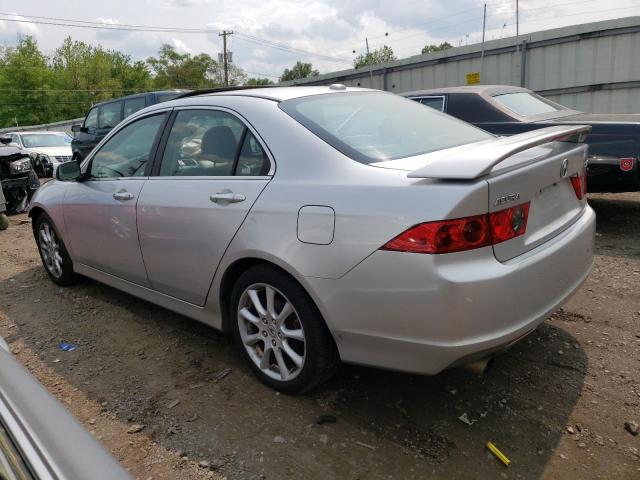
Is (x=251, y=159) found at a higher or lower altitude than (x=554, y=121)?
lower

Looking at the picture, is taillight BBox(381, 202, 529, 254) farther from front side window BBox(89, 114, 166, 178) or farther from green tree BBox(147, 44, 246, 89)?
green tree BBox(147, 44, 246, 89)

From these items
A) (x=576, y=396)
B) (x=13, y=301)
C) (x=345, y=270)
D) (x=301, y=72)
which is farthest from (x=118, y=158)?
(x=301, y=72)

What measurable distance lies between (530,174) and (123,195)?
2.60 m

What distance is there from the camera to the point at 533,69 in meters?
15.4

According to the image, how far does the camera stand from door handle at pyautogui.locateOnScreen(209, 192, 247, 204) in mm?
2744

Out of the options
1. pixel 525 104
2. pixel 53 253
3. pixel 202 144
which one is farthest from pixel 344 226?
pixel 525 104

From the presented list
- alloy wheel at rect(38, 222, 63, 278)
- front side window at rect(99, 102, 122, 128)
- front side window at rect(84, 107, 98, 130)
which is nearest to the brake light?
alloy wheel at rect(38, 222, 63, 278)

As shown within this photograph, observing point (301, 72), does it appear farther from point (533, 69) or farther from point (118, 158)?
point (118, 158)

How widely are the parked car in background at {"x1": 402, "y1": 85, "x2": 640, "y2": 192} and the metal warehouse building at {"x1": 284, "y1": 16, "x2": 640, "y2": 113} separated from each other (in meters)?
8.99

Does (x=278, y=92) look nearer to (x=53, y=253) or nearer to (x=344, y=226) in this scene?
(x=344, y=226)

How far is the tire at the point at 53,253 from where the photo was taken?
4.60 meters

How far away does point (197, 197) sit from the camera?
2982mm

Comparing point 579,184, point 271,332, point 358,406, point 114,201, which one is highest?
point 579,184

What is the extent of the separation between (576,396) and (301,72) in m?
91.0
